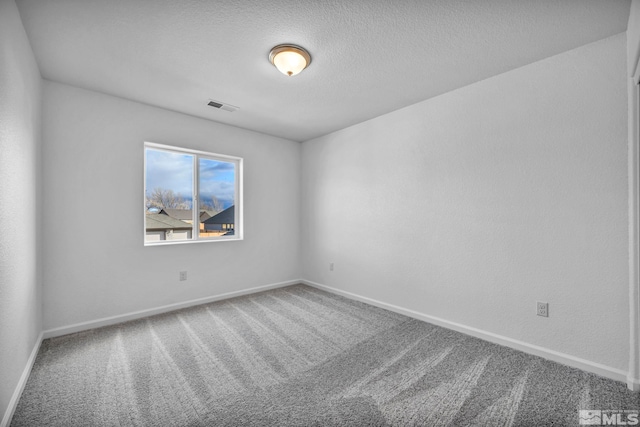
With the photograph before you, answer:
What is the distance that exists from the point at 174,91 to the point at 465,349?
12.3ft

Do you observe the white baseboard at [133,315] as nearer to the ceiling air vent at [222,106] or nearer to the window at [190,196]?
the window at [190,196]

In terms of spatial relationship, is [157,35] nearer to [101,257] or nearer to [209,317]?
[101,257]

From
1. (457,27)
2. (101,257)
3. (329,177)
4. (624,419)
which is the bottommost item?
(624,419)

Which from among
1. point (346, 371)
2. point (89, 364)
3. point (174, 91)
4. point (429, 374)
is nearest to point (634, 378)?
point (429, 374)

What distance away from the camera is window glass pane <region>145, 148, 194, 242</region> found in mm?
3285

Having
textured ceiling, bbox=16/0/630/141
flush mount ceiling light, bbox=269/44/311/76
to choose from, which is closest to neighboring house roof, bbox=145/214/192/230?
textured ceiling, bbox=16/0/630/141

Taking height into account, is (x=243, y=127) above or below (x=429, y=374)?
above

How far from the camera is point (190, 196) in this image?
361cm

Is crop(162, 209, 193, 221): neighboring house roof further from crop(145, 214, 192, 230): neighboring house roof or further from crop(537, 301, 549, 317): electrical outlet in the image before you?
crop(537, 301, 549, 317): electrical outlet

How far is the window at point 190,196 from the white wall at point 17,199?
1.06 m

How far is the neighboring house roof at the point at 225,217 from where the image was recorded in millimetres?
3864

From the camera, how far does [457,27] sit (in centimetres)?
187

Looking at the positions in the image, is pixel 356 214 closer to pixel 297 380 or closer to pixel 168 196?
pixel 297 380

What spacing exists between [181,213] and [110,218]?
0.78 m
